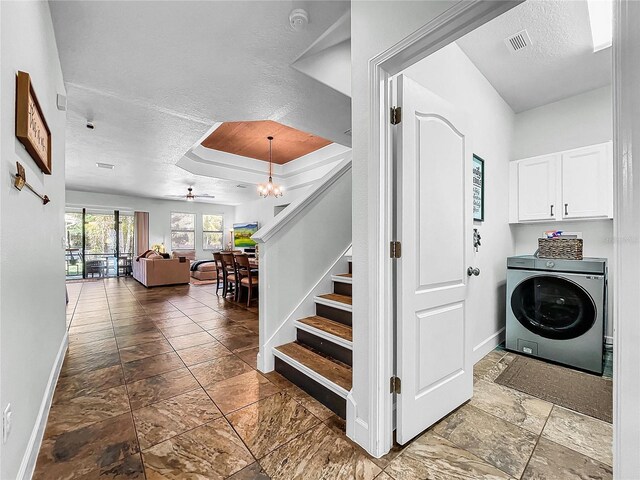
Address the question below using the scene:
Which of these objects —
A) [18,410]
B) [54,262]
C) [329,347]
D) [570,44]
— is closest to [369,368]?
[329,347]

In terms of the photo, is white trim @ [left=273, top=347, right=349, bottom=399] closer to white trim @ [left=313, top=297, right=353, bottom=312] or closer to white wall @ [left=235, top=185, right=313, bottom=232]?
white trim @ [left=313, top=297, right=353, bottom=312]

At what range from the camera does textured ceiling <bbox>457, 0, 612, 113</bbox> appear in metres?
2.03

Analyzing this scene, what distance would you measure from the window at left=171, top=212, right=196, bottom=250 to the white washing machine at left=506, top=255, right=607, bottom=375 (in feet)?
35.2

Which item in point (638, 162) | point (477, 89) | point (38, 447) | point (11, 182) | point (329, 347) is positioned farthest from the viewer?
point (477, 89)

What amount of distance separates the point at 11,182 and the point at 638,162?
2063mm

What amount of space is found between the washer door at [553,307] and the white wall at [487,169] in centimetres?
26

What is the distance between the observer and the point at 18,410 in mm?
1247

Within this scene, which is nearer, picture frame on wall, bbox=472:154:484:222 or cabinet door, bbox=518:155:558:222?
picture frame on wall, bbox=472:154:484:222

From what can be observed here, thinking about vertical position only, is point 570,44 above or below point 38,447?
above

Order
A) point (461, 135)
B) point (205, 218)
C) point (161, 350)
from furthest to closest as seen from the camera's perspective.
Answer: point (205, 218) → point (161, 350) → point (461, 135)

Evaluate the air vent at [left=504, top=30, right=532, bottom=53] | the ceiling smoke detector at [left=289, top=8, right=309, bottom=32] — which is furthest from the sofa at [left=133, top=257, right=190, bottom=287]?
the air vent at [left=504, top=30, right=532, bottom=53]

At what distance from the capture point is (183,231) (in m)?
10.9

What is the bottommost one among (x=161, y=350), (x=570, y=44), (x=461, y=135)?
(x=161, y=350)

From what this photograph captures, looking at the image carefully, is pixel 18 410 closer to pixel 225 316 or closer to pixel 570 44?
pixel 225 316
